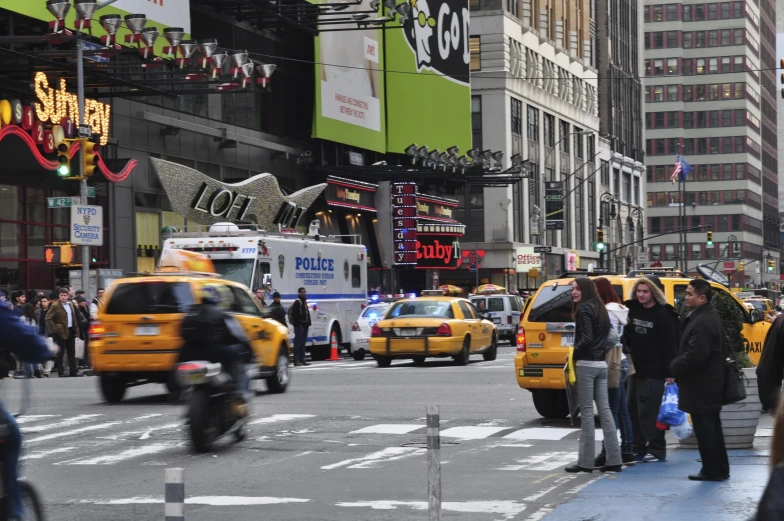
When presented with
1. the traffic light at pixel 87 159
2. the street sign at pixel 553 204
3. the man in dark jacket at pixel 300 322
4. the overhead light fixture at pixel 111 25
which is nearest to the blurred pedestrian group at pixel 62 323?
the traffic light at pixel 87 159

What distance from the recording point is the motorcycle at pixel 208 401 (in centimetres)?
1402

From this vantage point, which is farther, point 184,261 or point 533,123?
point 533,123

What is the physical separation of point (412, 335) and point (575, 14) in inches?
2734

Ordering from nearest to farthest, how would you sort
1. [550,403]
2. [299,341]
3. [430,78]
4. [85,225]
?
[550,403] < [85,225] < [299,341] < [430,78]

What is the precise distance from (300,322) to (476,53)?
5006 centimetres

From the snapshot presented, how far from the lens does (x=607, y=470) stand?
507 inches

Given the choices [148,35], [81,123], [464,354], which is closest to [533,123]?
[148,35]

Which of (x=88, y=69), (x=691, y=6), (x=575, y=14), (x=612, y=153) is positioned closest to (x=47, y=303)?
(x=88, y=69)

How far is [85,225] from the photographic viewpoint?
29734 mm

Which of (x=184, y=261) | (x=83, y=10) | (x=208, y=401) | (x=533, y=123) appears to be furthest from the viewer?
(x=533, y=123)

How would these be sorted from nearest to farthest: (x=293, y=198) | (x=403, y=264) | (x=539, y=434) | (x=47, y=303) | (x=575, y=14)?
(x=539, y=434) → (x=47, y=303) → (x=293, y=198) → (x=403, y=264) → (x=575, y=14)

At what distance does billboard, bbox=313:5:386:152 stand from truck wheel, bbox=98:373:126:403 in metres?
31.2

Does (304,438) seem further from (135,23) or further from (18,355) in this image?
(135,23)

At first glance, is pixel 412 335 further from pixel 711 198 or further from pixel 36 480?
pixel 711 198
